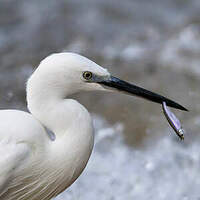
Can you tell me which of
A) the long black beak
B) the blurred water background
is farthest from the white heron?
the blurred water background

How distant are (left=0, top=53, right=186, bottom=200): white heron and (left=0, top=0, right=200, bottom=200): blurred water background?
4.15 feet

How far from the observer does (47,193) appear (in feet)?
9.23

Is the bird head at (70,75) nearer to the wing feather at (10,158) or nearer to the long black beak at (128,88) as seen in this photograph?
the long black beak at (128,88)

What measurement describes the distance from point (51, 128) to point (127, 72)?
2.74 m

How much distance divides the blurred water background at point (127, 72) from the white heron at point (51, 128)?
1.27 meters

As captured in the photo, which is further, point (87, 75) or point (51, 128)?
point (51, 128)

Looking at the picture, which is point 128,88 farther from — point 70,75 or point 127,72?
point 127,72

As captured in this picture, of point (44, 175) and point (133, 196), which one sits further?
point (133, 196)

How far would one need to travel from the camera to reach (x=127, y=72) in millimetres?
5254

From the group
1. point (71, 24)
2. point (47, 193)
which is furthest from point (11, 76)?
point (47, 193)

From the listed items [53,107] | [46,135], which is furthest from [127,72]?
[53,107]

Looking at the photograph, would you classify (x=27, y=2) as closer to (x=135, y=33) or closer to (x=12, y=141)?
(x=135, y=33)

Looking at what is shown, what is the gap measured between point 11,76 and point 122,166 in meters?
1.67

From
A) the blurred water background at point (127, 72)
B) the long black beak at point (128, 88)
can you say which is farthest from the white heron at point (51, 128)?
the blurred water background at point (127, 72)
